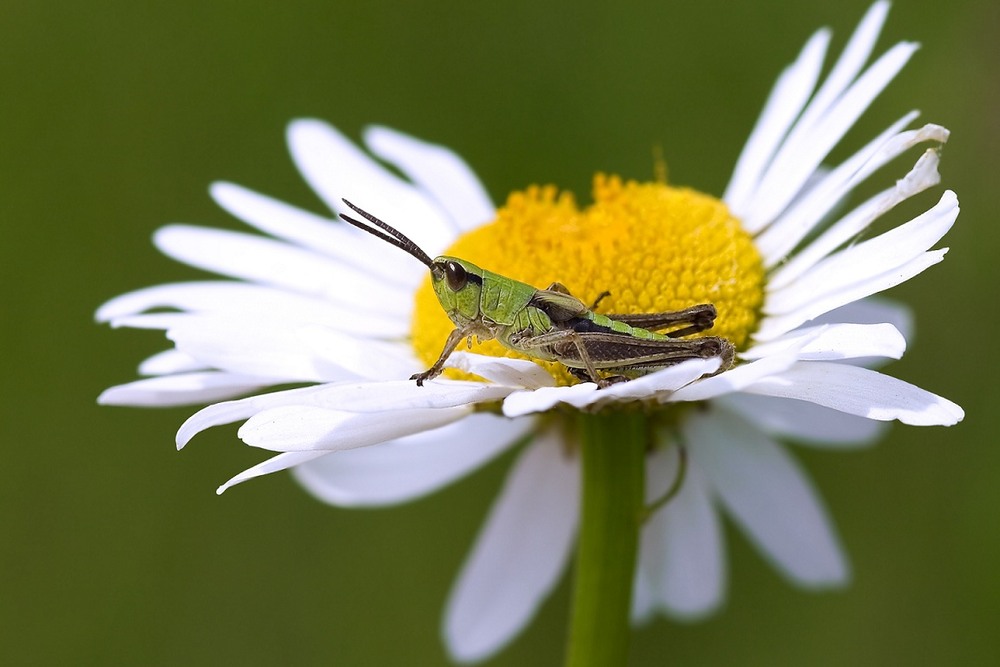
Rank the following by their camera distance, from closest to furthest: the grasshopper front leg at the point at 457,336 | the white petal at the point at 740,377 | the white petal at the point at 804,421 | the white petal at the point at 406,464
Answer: the white petal at the point at 740,377 < the grasshopper front leg at the point at 457,336 < the white petal at the point at 406,464 < the white petal at the point at 804,421

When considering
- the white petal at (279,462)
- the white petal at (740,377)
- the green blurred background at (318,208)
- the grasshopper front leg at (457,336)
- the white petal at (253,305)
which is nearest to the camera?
the white petal at (740,377)

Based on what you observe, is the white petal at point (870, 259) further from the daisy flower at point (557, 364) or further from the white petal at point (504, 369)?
the white petal at point (504, 369)

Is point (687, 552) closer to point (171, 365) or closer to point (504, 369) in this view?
point (504, 369)

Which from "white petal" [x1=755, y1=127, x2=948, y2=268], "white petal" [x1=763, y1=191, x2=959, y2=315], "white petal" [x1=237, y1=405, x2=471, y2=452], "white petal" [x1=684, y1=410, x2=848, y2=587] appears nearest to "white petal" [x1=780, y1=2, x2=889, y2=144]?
"white petal" [x1=755, y1=127, x2=948, y2=268]

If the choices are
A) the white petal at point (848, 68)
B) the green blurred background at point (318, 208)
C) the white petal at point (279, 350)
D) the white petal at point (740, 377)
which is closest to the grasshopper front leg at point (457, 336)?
the white petal at point (279, 350)

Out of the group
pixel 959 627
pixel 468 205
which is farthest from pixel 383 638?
pixel 959 627

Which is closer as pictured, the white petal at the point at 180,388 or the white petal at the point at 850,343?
the white petal at the point at 850,343

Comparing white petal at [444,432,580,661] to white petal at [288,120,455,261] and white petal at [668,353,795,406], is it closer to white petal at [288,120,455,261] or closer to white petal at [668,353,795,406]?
white petal at [288,120,455,261]
